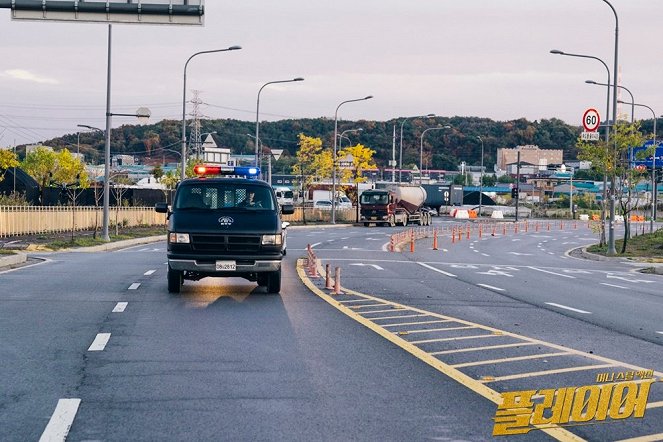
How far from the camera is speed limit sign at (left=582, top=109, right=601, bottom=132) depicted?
59800 mm

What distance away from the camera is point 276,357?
1130cm

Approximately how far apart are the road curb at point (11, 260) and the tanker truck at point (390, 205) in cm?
5003

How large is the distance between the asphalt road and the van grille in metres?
0.88

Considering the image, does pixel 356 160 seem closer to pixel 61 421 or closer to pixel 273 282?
pixel 273 282

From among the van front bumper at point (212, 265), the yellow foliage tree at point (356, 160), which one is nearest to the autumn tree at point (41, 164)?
the yellow foliage tree at point (356, 160)

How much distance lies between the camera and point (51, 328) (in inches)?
541

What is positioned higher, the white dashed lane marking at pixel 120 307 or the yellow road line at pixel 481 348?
the yellow road line at pixel 481 348

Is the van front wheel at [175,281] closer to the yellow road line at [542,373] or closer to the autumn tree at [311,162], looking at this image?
the yellow road line at [542,373]

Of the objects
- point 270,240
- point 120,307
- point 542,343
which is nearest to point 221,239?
point 270,240

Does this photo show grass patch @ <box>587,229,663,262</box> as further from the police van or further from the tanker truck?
the police van

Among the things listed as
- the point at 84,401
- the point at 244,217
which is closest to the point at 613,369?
the point at 84,401

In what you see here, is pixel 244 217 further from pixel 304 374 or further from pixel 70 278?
pixel 304 374

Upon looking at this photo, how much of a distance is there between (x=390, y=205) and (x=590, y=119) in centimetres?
2201

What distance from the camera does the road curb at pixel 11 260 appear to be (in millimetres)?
28561
